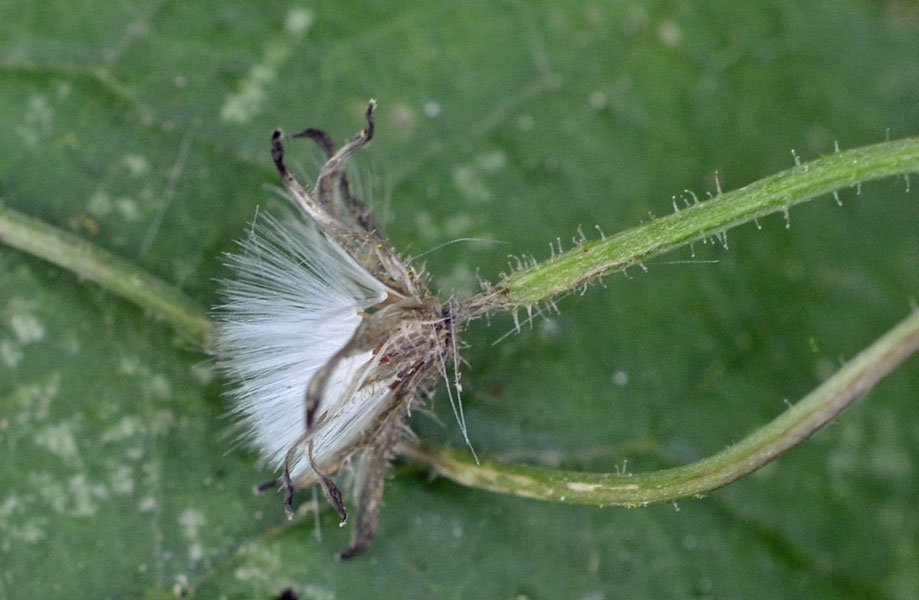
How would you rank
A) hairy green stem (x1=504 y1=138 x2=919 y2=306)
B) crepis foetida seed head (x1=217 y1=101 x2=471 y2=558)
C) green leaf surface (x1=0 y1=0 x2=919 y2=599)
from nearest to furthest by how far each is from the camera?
hairy green stem (x1=504 y1=138 x2=919 y2=306) < crepis foetida seed head (x1=217 y1=101 x2=471 y2=558) < green leaf surface (x1=0 y1=0 x2=919 y2=599)

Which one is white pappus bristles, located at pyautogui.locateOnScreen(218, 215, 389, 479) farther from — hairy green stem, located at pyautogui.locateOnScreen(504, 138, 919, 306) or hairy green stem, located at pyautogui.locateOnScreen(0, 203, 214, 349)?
hairy green stem, located at pyautogui.locateOnScreen(504, 138, 919, 306)

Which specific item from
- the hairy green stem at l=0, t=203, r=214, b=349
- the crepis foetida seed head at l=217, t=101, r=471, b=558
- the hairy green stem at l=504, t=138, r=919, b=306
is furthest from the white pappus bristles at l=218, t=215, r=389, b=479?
the hairy green stem at l=504, t=138, r=919, b=306

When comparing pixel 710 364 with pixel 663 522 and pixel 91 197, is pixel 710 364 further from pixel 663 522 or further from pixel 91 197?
pixel 91 197

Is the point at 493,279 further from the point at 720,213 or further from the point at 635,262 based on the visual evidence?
the point at 720,213

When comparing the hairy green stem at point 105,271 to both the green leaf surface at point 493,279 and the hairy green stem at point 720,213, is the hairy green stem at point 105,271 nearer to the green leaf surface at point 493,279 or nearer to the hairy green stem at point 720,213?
the green leaf surface at point 493,279

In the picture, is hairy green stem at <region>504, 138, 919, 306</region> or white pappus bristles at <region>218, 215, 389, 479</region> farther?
white pappus bristles at <region>218, 215, 389, 479</region>

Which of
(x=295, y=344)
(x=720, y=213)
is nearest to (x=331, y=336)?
(x=295, y=344)

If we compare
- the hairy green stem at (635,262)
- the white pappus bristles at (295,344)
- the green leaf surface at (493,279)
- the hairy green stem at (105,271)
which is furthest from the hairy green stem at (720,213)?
the hairy green stem at (105,271)
